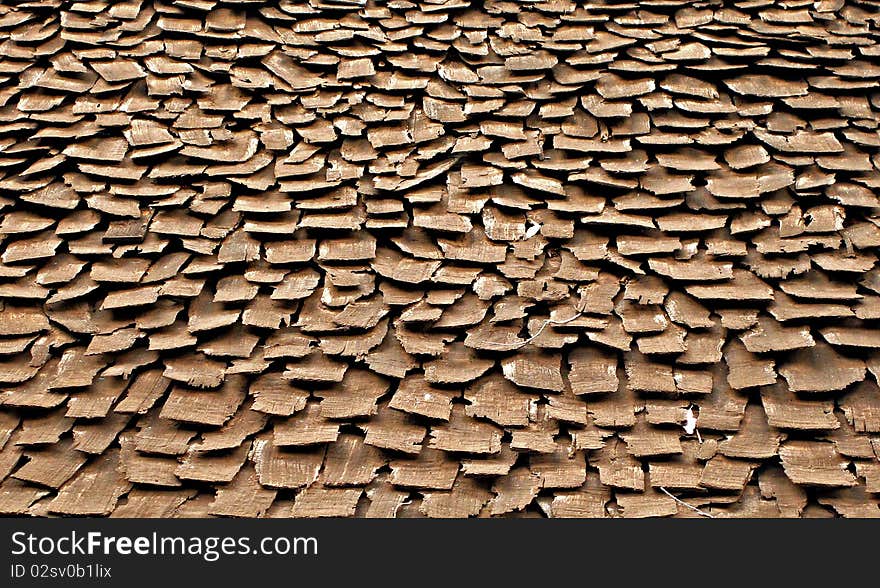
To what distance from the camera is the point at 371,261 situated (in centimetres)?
260

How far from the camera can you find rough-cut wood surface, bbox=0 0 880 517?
2295mm

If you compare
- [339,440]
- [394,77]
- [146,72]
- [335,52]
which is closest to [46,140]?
[146,72]

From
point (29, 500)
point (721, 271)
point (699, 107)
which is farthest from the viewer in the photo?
point (699, 107)

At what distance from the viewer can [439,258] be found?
2586 mm

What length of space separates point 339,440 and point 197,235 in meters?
0.89

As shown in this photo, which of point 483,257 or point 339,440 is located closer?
point 339,440

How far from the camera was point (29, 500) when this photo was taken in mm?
2291

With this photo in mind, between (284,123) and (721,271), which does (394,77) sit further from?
(721,271)

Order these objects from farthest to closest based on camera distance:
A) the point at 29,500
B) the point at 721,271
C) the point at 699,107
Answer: the point at 699,107, the point at 721,271, the point at 29,500

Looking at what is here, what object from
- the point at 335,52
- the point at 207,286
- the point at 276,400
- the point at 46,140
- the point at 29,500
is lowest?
the point at 29,500

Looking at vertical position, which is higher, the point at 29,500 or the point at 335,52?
the point at 335,52

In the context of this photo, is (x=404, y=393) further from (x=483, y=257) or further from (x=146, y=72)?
(x=146, y=72)

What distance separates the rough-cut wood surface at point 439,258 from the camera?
229 centimetres

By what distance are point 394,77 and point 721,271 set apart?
4.54 ft
